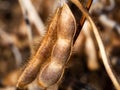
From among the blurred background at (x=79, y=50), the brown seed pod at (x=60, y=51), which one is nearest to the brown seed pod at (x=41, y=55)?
the brown seed pod at (x=60, y=51)

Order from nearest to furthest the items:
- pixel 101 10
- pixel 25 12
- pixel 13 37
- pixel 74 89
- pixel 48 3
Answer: pixel 74 89 < pixel 25 12 < pixel 101 10 < pixel 13 37 < pixel 48 3

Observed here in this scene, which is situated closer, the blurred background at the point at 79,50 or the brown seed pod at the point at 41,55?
the brown seed pod at the point at 41,55

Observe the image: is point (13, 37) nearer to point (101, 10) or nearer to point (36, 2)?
point (36, 2)

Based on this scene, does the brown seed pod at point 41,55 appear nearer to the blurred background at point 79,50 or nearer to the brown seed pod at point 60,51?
the brown seed pod at point 60,51

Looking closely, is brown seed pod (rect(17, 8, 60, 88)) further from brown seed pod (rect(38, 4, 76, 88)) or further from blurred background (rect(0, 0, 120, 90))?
blurred background (rect(0, 0, 120, 90))

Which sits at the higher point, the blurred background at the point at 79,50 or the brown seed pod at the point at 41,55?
the brown seed pod at the point at 41,55

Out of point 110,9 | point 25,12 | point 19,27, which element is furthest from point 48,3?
point 25,12

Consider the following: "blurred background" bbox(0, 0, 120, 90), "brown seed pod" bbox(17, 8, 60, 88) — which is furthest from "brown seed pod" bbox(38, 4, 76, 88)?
"blurred background" bbox(0, 0, 120, 90)
